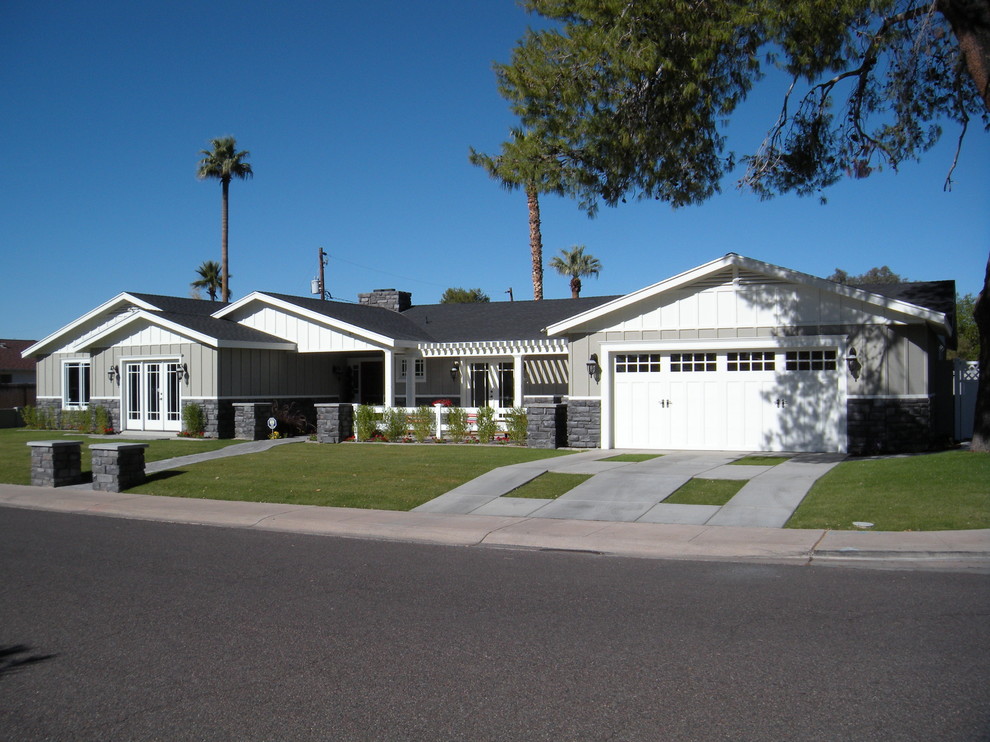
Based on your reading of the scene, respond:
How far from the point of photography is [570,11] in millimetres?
15227

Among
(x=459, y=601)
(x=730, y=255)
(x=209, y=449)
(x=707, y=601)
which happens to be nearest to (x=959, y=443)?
(x=730, y=255)

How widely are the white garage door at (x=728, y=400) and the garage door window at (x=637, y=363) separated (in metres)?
0.02

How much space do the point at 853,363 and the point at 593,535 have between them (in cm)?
903

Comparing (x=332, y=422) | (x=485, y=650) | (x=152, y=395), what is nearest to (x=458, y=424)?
(x=332, y=422)

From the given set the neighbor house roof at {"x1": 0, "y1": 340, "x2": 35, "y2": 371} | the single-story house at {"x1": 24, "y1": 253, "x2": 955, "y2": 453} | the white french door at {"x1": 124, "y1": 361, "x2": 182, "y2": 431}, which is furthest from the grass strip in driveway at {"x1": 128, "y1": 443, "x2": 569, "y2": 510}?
the neighbor house roof at {"x1": 0, "y1": 340, "x2": 35, "y2": 371}

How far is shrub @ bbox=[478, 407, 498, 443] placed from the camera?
21.4 meters

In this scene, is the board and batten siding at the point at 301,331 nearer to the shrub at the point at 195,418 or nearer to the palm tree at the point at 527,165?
the shrub at the point at 195,418

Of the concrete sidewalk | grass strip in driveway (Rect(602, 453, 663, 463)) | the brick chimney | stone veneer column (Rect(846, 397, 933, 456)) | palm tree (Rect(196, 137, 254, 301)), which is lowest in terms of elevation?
the concrete sidewalk

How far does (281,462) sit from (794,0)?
12.7 metres

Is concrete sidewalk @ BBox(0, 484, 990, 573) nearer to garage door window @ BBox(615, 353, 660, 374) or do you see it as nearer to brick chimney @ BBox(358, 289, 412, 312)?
garage door window @ BBox(615, 353, 660, 374)

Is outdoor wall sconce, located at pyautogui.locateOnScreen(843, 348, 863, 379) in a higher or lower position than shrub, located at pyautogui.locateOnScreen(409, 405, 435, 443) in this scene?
higher

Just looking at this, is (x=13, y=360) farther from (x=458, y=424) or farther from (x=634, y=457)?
(x=634, y=457)

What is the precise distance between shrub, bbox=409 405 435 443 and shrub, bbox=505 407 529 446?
2309 millimetres

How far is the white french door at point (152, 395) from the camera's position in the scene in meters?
25.8
